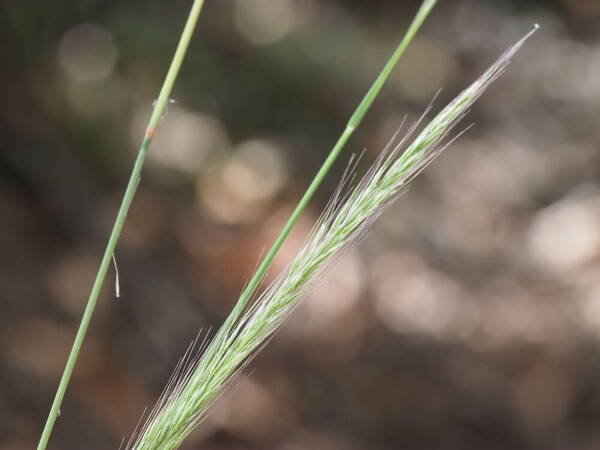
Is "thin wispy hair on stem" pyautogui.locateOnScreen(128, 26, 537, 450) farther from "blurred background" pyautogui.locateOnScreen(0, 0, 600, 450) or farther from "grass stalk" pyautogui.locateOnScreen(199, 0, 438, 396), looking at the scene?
"blurred background" pyautogui.locateOnScreen(0, 0, 600, 450)

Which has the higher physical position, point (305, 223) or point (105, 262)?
point (305, 223)

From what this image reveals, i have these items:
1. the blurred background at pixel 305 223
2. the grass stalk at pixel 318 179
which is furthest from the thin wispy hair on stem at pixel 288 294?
the blurred background at pixel 305 223

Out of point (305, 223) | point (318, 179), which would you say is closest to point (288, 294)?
point (318, 179)

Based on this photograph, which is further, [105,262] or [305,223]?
[305,223]

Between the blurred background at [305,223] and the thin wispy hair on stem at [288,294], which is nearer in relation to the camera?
the thin wispy hair on stem at [288,294]

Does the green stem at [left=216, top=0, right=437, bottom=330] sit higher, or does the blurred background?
the blurred background

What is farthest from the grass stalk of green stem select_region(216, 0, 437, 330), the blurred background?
the blurred background

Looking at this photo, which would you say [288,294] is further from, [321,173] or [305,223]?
[305,223]

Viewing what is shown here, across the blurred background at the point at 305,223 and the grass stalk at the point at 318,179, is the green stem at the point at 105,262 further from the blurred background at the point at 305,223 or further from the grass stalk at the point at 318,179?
the blurred background at the point at 305,223
